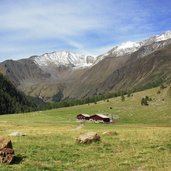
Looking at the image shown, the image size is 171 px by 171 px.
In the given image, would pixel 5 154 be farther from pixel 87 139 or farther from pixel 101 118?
pixel 101 118

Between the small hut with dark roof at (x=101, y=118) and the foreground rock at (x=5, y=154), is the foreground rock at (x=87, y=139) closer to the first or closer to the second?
the foreground rock at (x=5, y=154)

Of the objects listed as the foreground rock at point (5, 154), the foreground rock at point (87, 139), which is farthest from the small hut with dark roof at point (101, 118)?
the foreground rock at point (5, 154)

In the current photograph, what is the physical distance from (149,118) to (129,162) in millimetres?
153444

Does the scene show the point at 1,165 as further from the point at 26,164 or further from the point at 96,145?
the point at 96,145

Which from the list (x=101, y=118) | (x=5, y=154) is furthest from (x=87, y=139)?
(x=101, y=118)

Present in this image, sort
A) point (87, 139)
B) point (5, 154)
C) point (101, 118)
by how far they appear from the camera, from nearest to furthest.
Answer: point (5, 154) < point (87, 139) < point (101, 118)

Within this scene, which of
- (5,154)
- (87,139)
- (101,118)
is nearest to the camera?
(5,154)

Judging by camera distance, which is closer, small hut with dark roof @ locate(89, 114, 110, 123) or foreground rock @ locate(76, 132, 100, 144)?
foreground rock @ locate(76, 132, 100, 144)

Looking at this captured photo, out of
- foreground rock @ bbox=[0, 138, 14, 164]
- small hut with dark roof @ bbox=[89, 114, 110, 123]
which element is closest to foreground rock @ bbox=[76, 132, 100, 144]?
foreground rock @ bbox=[0, 138, 14, 164]

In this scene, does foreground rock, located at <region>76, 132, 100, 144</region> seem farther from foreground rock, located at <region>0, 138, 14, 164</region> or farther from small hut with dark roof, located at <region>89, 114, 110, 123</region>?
small hut with dark roof, located at <region>89, 114, 110, 123</region>

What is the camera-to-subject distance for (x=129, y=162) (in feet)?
92.0

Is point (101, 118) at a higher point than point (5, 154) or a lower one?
lower

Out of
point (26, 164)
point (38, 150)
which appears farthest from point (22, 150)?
point (26, 164)

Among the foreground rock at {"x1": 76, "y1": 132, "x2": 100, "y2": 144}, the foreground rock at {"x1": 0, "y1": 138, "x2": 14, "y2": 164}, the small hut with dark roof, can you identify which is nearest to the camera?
the foreground rock at {"x1": 0, "y1": 138, "x2": 14, "y2": 164}
